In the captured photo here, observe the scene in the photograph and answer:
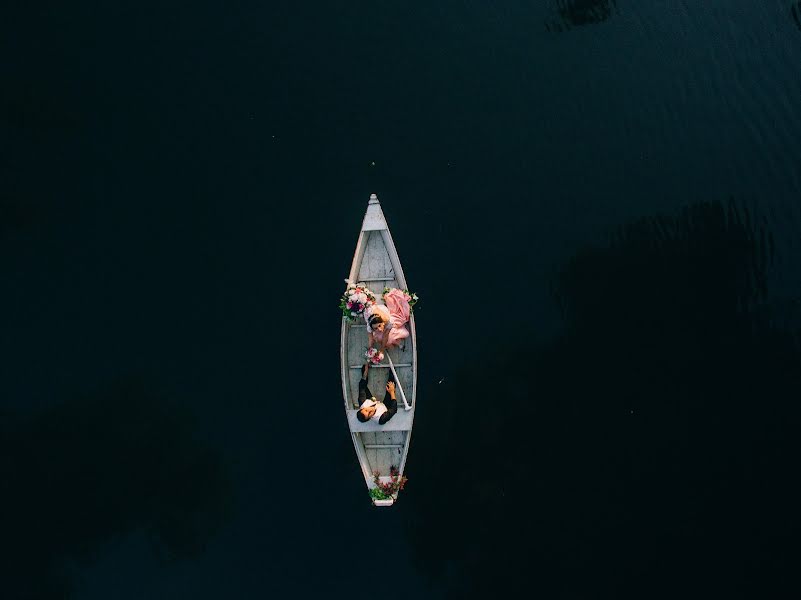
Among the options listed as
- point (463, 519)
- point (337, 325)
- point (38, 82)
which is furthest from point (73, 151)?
point (463, 519)

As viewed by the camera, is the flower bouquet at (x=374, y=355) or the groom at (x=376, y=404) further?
the flower bouquet at (x=374, y=355)

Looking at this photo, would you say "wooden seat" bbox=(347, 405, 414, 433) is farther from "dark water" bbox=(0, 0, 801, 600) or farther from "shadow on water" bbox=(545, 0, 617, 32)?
"shadow on water" bbox=(545, 0, 617, 32)

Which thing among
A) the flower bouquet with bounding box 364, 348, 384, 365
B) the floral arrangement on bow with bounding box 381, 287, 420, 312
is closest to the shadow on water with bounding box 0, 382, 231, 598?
the flower bouquet with bounding box 364, 348, 384, 365

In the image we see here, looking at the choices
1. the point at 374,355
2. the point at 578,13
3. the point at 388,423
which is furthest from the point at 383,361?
the point at 578,13

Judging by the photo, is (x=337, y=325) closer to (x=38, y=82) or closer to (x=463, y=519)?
(x=463, y=519)

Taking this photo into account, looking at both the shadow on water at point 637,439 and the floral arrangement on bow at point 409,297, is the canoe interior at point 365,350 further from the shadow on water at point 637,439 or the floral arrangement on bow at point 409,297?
the shadow on water at point 637,439

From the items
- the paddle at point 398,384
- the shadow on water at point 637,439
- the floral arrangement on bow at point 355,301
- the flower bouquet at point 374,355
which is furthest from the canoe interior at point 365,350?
the shadow on water at point 637,439
